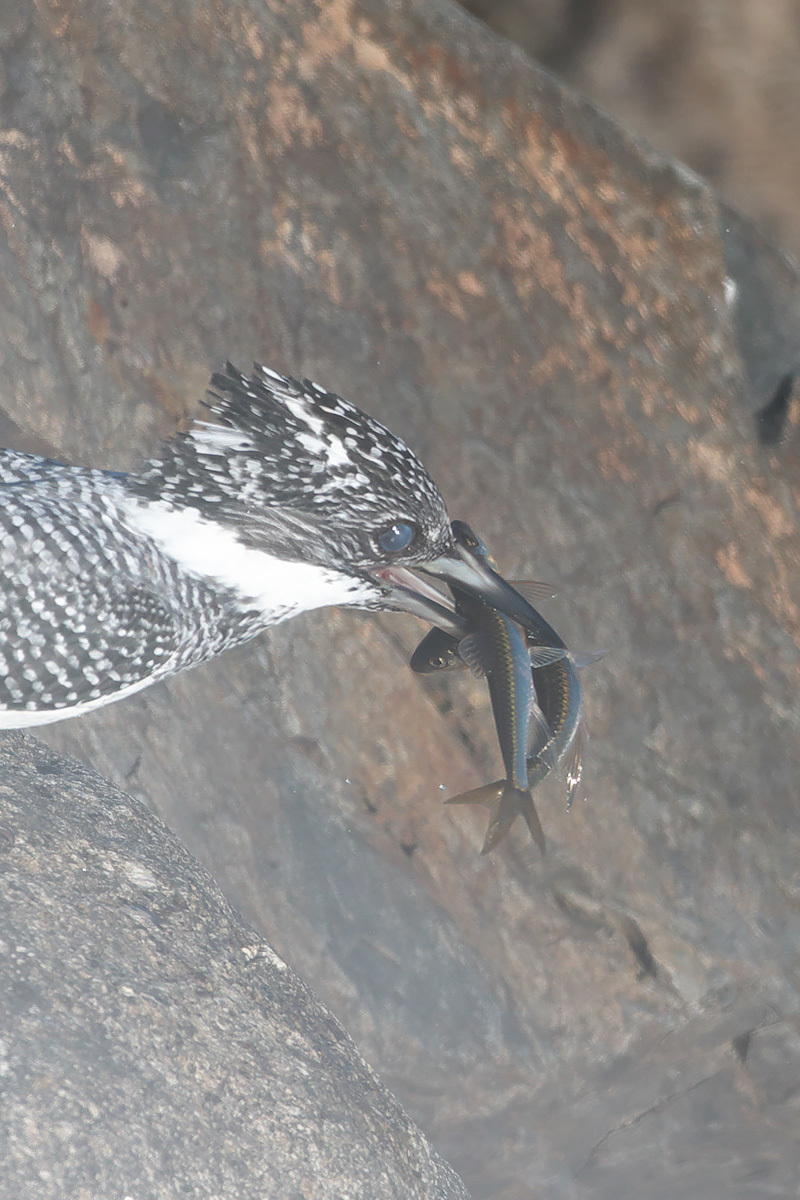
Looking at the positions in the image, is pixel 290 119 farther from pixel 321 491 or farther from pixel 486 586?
pixel 486 586

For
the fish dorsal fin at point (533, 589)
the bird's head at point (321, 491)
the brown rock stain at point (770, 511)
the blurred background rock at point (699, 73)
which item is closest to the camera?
the blurred background rock at point (699, 73)

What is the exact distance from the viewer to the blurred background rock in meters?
1.68

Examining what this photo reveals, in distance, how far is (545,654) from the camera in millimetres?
2107

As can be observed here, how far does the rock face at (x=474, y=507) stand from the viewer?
2256 millimetres

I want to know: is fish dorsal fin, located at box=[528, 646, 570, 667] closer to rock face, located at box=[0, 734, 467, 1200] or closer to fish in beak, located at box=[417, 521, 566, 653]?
fish in beak, located at box=[417, 521, 566, 653]

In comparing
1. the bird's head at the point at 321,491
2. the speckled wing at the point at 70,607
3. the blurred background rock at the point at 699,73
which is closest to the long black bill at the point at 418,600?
the bird's head at the point at 321,491

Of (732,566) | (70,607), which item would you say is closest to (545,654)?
(732,566)

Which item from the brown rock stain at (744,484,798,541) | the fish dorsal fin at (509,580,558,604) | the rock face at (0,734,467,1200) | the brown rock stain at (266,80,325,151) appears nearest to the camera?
the rock face at (0,734,467,1200)

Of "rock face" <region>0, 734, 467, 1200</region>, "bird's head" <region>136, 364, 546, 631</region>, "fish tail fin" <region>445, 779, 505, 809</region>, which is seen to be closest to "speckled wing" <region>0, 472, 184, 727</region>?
"bird's head" <region>136, 364, 546, 631</region>

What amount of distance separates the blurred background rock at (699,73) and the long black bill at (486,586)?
40.5 inches

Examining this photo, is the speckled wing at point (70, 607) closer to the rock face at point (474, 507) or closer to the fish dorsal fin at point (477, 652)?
the fish dorsal fin at point (477, 652)

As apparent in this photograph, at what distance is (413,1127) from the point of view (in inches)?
108

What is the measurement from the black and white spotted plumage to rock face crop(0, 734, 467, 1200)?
649 mm

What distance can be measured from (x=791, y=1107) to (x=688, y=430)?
2200mm
